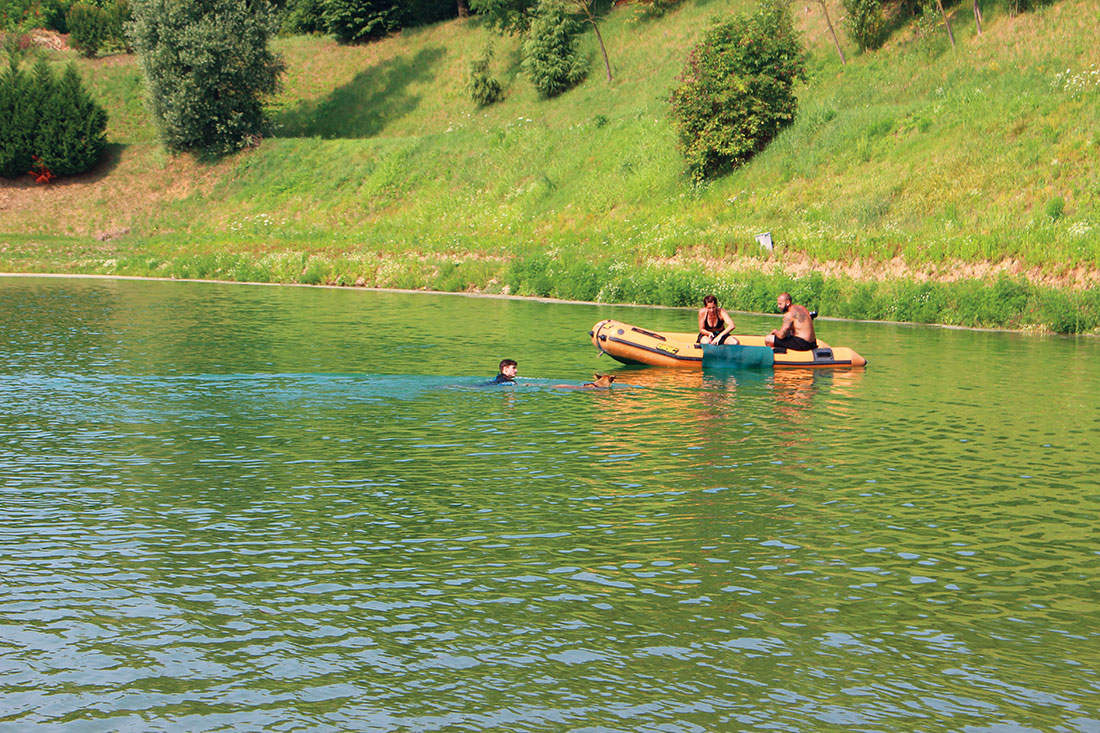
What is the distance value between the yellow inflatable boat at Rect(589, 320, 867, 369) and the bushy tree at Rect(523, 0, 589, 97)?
144 ft

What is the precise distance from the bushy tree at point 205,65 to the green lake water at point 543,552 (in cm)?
4431

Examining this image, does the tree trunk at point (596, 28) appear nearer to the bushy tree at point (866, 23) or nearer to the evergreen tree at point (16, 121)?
the bushy tree at point (866, 23)

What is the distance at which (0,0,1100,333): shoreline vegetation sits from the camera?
33156 millimetres

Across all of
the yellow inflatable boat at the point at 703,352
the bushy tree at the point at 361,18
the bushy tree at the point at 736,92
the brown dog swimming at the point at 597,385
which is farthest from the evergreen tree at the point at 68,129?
the brown dog swimming at the point at 597,385

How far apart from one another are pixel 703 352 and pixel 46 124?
54.0m

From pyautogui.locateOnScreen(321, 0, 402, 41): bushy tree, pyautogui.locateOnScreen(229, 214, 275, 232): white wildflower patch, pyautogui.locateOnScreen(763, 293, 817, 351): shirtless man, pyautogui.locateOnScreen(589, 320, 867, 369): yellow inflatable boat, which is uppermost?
pyautogui.locateOnScreen(321, 0, 402, 41): bushy tree

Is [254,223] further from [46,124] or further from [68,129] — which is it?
[46,124]

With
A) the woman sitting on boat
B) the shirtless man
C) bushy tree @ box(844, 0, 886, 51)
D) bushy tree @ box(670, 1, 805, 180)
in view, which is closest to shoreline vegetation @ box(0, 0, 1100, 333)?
bushy tree @ box(844, 0, 886, 51)

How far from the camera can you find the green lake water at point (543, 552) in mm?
7637

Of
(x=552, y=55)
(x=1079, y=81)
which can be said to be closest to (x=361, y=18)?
(x=552, y=55)

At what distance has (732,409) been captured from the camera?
18797 millimetres

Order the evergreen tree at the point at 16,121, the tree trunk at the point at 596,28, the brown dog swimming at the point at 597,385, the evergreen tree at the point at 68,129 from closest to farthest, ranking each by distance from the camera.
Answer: the brown dog swimming at the point at 597,385
the tree trunk at the point at 596,28
the evergreen tree at the point at 68,129
the evergreen tree at the point at 16,121

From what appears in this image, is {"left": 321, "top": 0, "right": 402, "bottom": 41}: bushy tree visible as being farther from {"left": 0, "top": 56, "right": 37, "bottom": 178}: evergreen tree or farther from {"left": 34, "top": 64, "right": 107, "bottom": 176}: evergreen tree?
{"left": 0, "top": 56, "right": 37, "bottom": 178}: evergreen tree

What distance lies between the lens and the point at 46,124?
63.9 m
